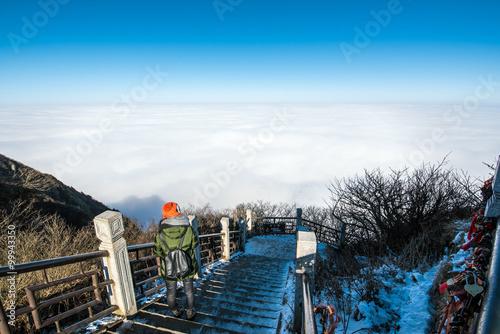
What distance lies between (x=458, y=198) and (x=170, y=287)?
1155 centimetres

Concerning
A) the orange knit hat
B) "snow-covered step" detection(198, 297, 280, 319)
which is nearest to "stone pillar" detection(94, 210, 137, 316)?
the orange knit hat

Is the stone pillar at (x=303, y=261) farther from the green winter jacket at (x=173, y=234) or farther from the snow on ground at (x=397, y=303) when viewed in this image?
the green winter jacket at (x=173, y=234)

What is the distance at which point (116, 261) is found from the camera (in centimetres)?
369

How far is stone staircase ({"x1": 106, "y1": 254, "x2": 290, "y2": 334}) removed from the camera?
3.58 meters

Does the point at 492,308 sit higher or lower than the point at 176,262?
higher

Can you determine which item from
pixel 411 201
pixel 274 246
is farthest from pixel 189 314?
pixel 411 201

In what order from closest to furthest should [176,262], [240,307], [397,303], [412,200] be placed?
[176,262] < [397,303] < [240,307] < [412,200]

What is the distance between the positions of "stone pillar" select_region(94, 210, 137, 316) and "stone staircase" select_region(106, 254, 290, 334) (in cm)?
28

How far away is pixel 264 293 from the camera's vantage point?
17.5 feet

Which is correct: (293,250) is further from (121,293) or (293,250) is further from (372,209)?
(121,293)

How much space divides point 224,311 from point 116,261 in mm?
2016

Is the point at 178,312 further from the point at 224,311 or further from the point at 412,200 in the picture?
the point at 412,200

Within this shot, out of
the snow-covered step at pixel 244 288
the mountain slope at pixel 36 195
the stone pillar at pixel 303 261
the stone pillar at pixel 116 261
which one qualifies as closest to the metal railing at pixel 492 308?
the stone pillar at pixel 303 261

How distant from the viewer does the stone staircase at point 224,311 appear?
3.58 m
